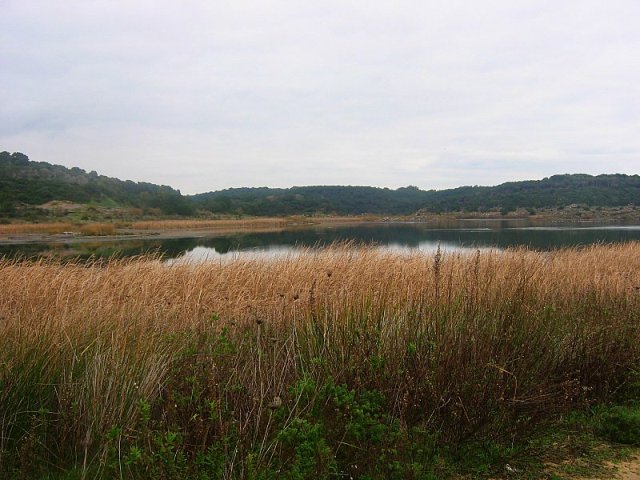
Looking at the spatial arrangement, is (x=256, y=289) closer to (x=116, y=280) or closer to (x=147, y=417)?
(x=116, y=280)

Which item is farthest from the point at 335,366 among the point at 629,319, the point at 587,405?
the point at 629,319

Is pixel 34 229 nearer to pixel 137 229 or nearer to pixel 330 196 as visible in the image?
pixel 137 229

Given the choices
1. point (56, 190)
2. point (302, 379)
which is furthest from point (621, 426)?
point (56, 190)

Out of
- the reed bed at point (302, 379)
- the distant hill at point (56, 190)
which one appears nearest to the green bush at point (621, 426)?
the reed bed at point (302, 379)

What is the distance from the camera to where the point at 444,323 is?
4.41 m

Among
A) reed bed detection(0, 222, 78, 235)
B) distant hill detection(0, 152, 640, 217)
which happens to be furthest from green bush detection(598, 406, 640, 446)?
distant hill detection(0, 152, 640, 217)

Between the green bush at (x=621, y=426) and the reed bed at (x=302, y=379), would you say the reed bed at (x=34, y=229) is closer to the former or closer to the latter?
the reed bed at (x=302, y=379)

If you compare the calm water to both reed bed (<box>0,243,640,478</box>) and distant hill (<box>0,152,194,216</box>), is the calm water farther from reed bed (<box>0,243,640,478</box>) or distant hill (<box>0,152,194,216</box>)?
distant hill (<box>0,152,194,216</box>)

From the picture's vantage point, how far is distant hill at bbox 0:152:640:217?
280 ft

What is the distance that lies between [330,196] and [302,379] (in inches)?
5315

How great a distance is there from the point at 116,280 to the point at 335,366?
6258 millimetres

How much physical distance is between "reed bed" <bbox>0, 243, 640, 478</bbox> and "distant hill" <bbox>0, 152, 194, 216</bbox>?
67.1m

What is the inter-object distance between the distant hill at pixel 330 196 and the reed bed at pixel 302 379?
70.7 meters

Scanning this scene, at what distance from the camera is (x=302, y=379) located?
3691 millimetres
